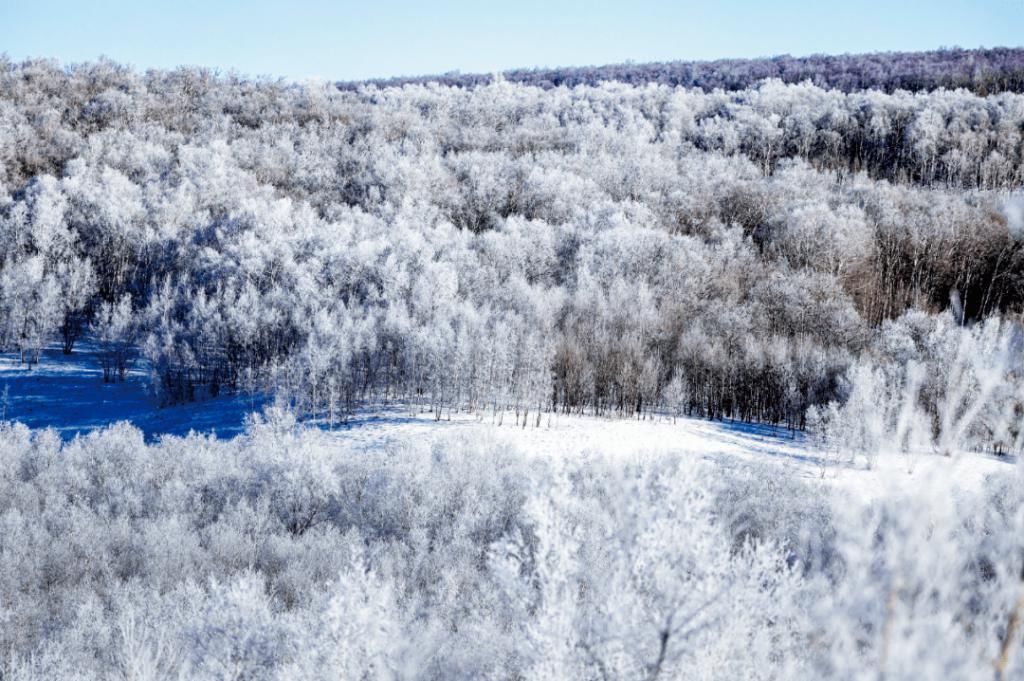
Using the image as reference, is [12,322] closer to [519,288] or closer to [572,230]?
[519,288]

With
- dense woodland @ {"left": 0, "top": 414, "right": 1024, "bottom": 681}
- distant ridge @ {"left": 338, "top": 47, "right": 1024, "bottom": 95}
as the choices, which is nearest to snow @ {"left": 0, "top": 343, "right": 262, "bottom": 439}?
dense woodland @ {"left": 0, "top": 414, "right": 1024, "bottom": 681}

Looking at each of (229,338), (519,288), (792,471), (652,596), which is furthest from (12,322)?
(652,596)

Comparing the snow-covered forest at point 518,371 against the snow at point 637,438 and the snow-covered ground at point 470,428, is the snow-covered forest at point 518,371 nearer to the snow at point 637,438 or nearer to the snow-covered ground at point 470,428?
the snow at point 637,438

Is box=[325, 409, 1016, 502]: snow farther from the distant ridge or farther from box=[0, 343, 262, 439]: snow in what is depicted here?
the distant ridge

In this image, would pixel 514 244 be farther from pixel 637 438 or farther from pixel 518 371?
pixel 637 438

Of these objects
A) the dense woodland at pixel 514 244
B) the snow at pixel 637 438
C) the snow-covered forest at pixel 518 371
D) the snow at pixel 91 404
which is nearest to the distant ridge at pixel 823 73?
the snow-covered forest at pixel 518 371

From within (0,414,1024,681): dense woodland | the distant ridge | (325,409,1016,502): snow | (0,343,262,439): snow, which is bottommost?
(0,343,262,439): snow
